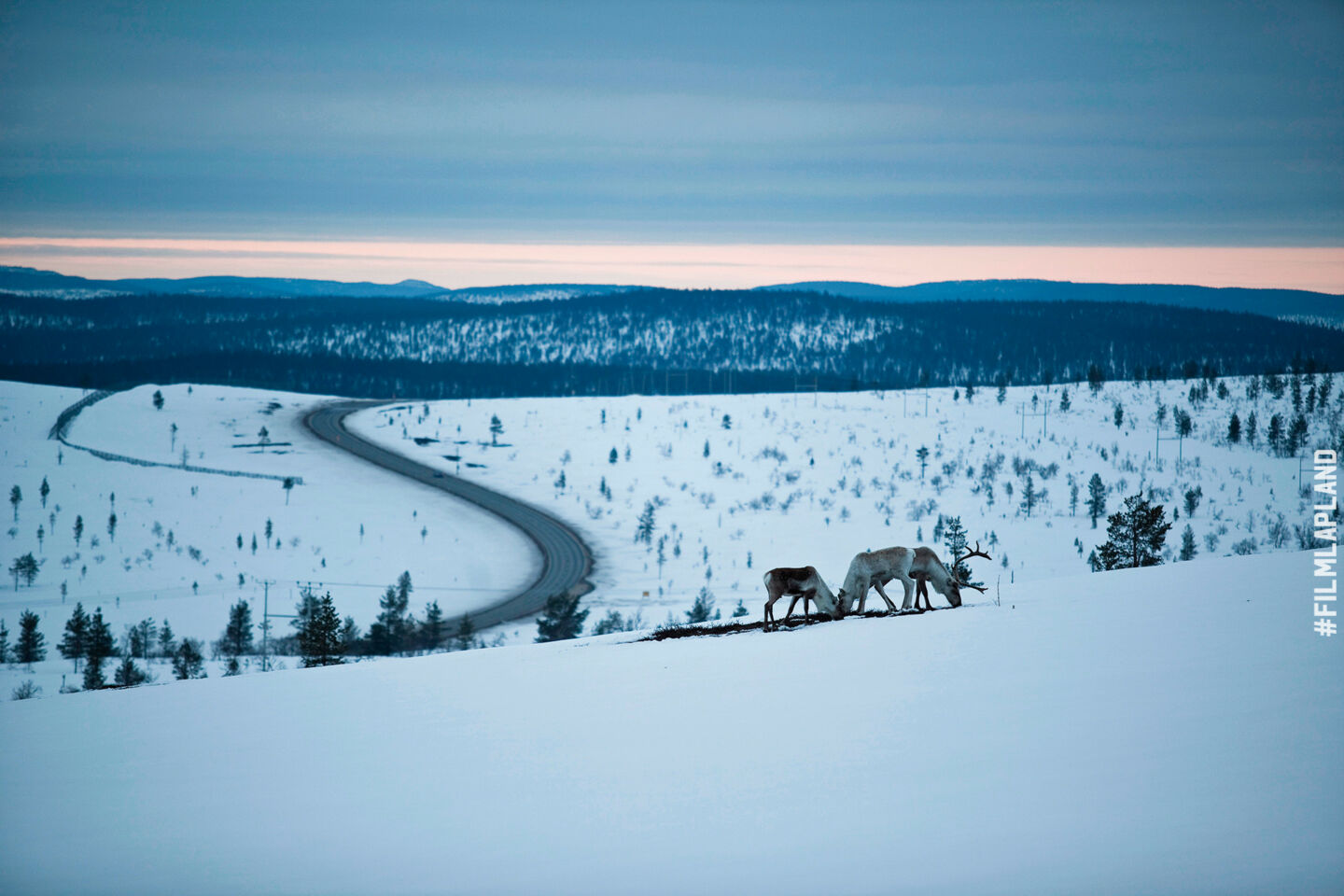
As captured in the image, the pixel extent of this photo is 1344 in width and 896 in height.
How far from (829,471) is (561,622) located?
1354 inches

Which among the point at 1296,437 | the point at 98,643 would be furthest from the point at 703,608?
the point at 1296,437

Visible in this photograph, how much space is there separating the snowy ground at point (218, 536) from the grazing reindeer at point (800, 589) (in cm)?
2552

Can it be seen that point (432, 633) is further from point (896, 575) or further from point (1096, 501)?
point (1096, 501)

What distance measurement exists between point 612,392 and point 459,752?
512 feet

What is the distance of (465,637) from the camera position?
1313 inches

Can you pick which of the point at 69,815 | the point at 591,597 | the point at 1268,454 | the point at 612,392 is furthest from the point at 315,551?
the point at 612,392

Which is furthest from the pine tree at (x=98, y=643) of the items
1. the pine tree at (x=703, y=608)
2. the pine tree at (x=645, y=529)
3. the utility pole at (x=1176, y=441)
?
the utility pole at (x=1176, y=441)

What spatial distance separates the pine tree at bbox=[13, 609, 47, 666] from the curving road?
584 inches

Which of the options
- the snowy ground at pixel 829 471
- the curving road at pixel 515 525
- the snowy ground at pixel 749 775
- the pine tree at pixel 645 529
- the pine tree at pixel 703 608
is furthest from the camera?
the pine tree at pixel 645 529

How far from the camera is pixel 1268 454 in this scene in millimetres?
66750

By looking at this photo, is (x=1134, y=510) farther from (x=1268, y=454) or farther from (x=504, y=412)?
(x=504, y=412)

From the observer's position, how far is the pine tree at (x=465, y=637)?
1279 inches

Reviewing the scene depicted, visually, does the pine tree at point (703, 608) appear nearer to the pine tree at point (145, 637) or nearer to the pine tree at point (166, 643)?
the pine tree at point (166, 643)

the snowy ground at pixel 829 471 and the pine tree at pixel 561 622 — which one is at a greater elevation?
the snowy ground at pixel 829 471
